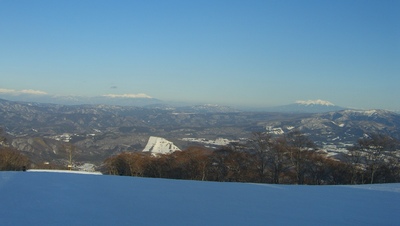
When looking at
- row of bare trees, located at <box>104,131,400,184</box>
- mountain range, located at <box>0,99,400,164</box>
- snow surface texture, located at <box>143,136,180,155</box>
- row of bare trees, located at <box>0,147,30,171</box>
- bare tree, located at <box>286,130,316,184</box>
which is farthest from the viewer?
mountain range, located at <box>0,99,400,164</box>

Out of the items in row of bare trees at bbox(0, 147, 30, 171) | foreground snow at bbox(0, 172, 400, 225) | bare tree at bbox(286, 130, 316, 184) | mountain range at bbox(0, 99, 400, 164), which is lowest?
mountain range at bbox(0, 99, 400, 164)

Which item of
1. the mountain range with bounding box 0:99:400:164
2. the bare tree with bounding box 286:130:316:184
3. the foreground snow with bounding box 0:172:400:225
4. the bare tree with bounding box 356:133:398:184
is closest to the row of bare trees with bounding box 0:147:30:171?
the foreground snow with bounding box 0:172:400:225

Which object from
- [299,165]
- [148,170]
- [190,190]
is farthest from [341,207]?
[148,170]

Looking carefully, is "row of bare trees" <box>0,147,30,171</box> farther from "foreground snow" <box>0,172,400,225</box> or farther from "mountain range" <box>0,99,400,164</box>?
"mountain range" <box>0,99,400,164</box>

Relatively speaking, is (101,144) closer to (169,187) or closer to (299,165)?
(299,165)

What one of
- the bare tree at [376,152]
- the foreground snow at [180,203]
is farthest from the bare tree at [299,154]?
the foreground snow at [180,203]

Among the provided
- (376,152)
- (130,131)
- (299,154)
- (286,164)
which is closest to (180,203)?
(286,164)
